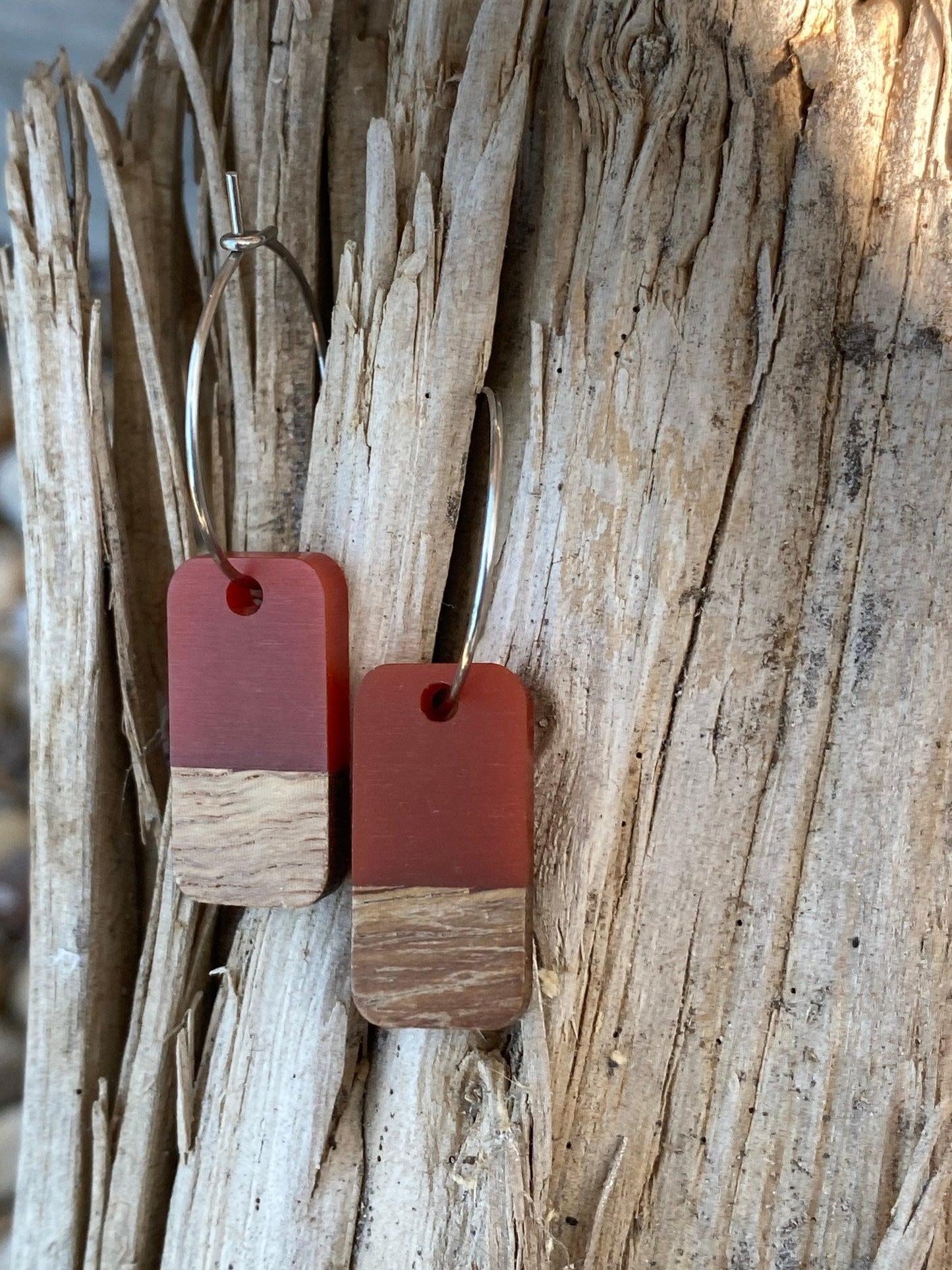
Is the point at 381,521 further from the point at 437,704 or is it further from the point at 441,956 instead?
the point at 441,956

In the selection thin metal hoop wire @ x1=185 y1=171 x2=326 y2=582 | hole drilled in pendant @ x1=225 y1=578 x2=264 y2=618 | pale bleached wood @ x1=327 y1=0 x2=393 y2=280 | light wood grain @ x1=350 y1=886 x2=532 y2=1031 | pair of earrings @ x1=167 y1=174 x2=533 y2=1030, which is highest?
pale bleached wood @ x1=327 y1=0 x2=393 y2=280

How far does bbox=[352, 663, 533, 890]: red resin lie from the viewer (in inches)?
26.5

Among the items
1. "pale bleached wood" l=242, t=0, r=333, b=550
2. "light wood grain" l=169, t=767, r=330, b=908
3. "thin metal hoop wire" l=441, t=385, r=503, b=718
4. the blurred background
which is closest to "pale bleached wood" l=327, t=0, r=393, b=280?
"pale bleached wood" l=242, t=0, r=333, b=550

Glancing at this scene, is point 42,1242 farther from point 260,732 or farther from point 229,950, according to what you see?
point 260,732

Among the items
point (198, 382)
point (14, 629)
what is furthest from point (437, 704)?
point (14, 629)

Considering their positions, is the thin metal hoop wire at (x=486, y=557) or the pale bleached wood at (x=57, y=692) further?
the pale bleached wood at (x=57, y=692)

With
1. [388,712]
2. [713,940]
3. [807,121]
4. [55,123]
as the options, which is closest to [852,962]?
[713,940]

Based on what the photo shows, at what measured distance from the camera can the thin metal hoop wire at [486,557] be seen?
681 millimetres

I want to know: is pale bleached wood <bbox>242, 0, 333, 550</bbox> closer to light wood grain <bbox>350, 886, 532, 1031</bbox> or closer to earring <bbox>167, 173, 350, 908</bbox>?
earring <bbox>167, 173, 350, 908</bbox>

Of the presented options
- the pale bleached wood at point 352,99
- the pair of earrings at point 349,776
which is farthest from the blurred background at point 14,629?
the pair of earrings at point 349,776

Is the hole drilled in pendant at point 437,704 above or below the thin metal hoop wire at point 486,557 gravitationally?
below

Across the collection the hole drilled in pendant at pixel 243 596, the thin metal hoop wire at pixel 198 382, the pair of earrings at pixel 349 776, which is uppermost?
the thin metal hoop wire at pixel 198 382

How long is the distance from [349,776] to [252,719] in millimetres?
92

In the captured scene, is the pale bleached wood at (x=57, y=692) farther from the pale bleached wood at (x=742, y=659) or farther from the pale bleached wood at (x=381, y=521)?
the pale bleached wood at (x=742, y=659)
